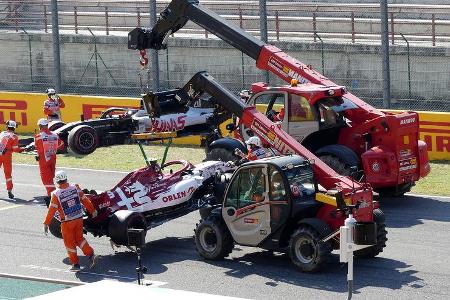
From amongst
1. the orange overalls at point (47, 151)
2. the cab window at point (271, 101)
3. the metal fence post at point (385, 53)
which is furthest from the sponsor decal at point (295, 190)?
the metal fence post at point (385, 53)

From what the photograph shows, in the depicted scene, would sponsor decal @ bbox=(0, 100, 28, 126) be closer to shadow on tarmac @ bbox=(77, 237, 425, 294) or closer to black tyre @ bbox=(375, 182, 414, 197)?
black tyre @ bbox=(375, 182, 414, 197)

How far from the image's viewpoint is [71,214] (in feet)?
60.1

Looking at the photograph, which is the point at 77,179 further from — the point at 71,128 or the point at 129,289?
the point at 129,289

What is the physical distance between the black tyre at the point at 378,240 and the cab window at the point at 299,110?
15.0 ft

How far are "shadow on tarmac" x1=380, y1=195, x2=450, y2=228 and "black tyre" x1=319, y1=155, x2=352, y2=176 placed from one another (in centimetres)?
114

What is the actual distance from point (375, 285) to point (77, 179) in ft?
35.5

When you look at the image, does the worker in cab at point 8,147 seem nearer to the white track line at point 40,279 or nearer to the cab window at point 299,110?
the cab window at point 299,110

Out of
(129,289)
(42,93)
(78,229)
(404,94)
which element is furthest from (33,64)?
(129,289)

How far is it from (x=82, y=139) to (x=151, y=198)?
2081 millimetres

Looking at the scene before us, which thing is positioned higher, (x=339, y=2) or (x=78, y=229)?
(x=339, y=2)

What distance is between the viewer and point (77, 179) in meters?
26.4

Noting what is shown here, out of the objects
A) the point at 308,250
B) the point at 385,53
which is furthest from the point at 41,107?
the point at 308,250

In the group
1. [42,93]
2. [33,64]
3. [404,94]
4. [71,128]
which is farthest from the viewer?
[33,64]

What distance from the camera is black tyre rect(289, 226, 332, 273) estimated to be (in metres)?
17.2
